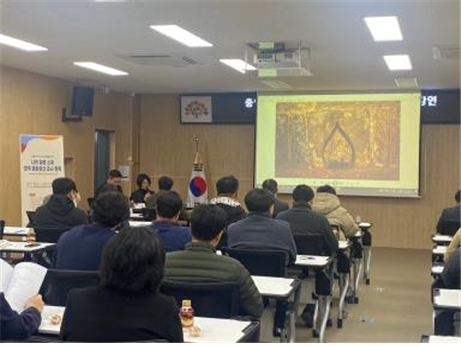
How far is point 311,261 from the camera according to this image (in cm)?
434

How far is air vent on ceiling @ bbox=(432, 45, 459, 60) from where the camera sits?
652 centimetres

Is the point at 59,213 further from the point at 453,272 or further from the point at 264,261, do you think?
the point at 453,272

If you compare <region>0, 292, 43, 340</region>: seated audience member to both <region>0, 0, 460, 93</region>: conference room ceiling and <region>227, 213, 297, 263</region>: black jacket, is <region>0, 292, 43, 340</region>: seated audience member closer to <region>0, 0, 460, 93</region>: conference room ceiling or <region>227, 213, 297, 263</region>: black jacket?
<region>227, 213, 297, 263</region>: black jacket

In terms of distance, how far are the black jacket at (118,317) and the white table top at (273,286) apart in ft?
4.05

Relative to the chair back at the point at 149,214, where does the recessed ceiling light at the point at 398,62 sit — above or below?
above

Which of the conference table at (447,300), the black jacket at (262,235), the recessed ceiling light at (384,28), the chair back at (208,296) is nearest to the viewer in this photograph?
the chair back at (208,296)

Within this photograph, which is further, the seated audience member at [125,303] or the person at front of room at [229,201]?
the person at front of room at [229,201]

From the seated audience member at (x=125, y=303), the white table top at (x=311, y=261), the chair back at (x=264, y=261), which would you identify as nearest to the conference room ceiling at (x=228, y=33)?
the white table top at (x=311, y=261)

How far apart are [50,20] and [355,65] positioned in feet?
13.1

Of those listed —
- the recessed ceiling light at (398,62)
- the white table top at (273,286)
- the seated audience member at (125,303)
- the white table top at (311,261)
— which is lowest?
the white table top at (311,261)

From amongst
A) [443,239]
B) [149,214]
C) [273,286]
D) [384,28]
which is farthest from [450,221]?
[273,286]

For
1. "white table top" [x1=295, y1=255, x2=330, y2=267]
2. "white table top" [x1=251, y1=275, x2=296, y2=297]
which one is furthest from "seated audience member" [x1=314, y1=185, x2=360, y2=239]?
"white table top" [x1=251, y1=275, x2=296, y2=297]

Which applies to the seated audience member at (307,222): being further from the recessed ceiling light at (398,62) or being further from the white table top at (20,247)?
the recessed ceiling light at (398,62)

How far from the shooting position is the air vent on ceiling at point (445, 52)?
6517 millimetres
